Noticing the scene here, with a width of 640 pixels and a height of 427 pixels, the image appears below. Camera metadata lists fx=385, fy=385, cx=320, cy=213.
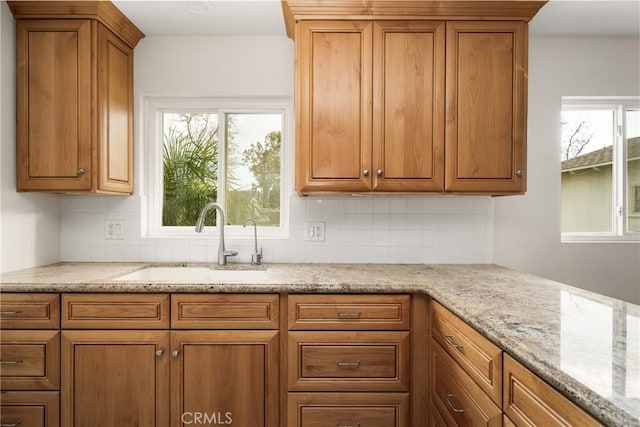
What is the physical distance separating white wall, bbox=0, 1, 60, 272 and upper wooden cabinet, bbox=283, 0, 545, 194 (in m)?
1.49

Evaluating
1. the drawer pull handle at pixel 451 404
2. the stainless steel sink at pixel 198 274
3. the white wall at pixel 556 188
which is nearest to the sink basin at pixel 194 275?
the stainless steel sink at pixel 198 274

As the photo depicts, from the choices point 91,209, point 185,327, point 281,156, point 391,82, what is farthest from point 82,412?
point 391,82

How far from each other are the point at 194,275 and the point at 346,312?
0.89m

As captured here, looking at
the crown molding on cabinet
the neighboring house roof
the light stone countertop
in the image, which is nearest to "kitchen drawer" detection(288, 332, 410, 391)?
the light stone countertop

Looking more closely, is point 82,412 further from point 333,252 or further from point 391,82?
point 391,82

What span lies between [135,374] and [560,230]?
256cm

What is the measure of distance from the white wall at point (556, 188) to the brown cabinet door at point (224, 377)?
1.61 meters

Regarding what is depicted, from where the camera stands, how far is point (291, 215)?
2.45 meters

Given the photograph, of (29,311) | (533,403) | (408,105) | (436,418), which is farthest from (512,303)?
(29,311)

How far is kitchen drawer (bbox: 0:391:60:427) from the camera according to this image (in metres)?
1.76

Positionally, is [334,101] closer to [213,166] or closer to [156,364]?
[213,166]

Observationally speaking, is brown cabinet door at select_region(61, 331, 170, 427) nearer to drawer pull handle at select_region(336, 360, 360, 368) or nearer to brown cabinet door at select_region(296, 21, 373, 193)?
drawer pull handle at select_region(336, 360, 360, 368)

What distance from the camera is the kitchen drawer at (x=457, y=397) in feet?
3.82

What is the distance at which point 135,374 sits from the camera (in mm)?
1770
